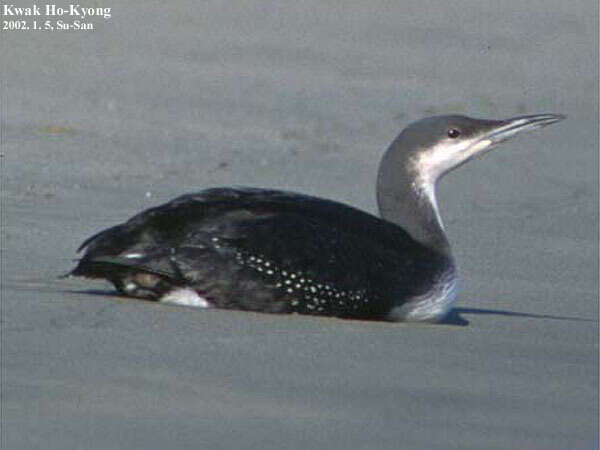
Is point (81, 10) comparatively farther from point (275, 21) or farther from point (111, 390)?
point (111, 390)

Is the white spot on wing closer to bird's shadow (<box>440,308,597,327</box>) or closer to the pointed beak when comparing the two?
bird's shadow (<box>440,308,597,327</box>)

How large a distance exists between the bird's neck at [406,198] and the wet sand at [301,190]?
364 millimetres

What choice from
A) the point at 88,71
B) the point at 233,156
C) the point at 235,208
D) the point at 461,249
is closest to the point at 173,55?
the point at 88,71

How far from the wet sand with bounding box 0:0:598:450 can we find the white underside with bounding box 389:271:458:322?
0.17m

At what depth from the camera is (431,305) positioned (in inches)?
312

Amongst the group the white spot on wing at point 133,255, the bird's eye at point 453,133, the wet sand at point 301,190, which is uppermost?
the bird's eye at point 453,133

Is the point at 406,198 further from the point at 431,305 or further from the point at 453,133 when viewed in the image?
the point at 431,305

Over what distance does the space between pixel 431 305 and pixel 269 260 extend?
2.30ft

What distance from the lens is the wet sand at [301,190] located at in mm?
5891

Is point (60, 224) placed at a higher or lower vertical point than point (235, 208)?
lower

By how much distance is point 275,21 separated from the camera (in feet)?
52.1

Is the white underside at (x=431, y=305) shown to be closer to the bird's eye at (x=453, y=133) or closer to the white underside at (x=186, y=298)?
the white underside at (x=186, y=298)

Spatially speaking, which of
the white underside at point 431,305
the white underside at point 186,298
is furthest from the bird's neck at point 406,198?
the white underside at point 186,298

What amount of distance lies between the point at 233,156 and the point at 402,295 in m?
4.30
